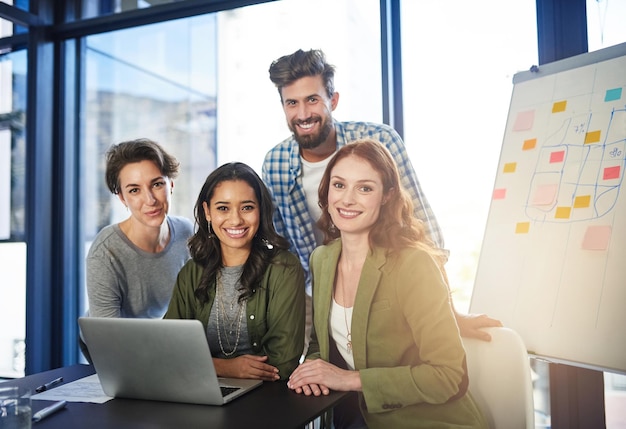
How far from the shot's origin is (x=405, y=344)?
63.0 inches

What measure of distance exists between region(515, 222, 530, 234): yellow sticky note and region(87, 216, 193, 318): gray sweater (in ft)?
4.21

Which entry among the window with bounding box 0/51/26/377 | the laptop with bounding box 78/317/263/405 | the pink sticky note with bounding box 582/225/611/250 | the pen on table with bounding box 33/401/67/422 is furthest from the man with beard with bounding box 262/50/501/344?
the window with bounding box 0/51/26/377

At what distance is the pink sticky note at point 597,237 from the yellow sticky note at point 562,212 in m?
0.08

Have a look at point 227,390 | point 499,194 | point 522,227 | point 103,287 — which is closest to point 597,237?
point 522,227

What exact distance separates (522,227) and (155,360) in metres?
1.26

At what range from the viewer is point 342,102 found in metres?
2.65

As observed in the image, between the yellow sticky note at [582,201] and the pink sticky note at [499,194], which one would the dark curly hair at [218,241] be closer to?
the pink sticky note at [499,194]

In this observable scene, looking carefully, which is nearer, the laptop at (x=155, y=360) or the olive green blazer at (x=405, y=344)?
the laptop at (x=155, y=360)

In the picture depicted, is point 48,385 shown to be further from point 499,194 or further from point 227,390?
point 499,194

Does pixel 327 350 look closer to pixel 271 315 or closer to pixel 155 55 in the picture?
pixel 271 315

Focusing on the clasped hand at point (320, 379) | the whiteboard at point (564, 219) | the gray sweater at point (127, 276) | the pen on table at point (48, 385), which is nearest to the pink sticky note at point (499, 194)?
the whiteboard at point (564, 219)

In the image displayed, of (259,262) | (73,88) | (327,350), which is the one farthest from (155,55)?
(327,350)

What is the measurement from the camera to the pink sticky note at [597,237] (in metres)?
1.72

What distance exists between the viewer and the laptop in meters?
1.30
